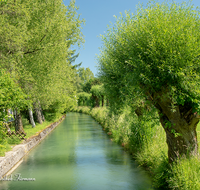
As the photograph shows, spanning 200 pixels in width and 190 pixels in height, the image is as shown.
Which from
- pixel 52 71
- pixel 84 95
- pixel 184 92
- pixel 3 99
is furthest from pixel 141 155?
pixel 84 95

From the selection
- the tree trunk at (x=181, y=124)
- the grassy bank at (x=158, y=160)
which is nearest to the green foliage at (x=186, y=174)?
the grassy bank at (x=158, y=160)

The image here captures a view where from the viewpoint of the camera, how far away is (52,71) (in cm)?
1477

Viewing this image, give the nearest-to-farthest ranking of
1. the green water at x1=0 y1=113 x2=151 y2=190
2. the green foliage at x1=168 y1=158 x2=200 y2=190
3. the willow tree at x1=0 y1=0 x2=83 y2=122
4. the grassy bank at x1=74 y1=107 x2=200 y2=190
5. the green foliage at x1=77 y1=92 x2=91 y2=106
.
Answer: the green foliage at x1=168 y1=158 x2=200 y2=190 < the grassy bank at x1=74 y1=107 x2=200 y2=190 < the green water at x1=0 y1=113 x2=151 y2=190 < the willow tree at x1=0 y1=0 x2=83 y2=122 < the green foliage at x1=77 y1=92 x2=91 y2=106

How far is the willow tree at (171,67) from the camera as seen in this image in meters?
6.14

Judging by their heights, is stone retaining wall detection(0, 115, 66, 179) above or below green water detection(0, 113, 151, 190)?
above

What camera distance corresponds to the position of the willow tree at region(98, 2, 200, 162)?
6.14 m

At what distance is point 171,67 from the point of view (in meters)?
6.27

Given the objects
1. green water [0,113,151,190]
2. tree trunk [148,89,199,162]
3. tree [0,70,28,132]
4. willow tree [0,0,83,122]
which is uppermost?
willow tree [0,0,83,122]

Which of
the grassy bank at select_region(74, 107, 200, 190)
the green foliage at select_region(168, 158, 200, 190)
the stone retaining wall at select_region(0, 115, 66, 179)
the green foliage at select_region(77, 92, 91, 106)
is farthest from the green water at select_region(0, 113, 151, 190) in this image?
the green foliage at select_region(77, 92, 91, 106)

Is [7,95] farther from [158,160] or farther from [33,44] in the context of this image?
[158,160]

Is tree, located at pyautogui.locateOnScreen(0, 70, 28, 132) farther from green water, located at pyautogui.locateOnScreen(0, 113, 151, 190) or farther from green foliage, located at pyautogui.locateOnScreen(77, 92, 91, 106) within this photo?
green foliage, located at pyautogui.locateOnScreen(77, 92, 91, 106)

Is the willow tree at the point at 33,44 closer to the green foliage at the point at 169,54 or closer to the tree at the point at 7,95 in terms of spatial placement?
the tree at the point at 7,95

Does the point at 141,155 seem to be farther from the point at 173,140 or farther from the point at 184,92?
the point at 184,92

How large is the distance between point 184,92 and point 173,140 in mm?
1683
